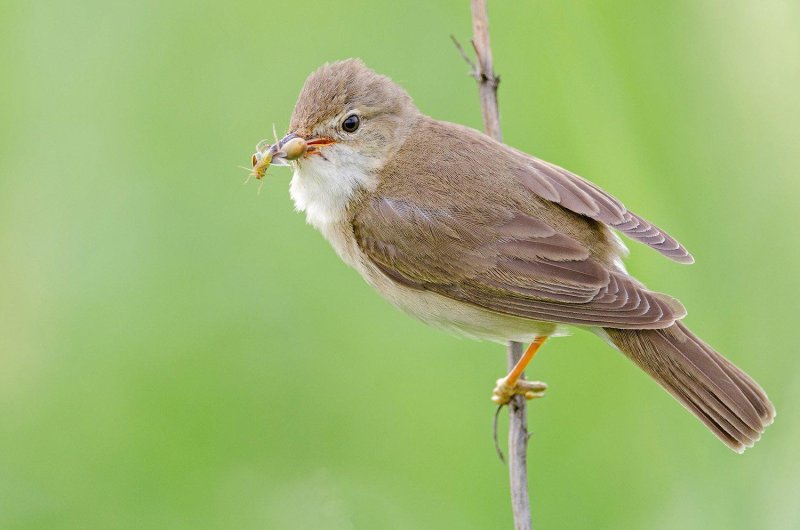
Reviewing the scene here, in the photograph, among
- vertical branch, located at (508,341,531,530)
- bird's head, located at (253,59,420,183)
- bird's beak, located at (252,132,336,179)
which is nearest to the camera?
vertical branch, located at (508,341,531,530)

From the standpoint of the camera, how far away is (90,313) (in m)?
3.58

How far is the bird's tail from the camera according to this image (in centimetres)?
312

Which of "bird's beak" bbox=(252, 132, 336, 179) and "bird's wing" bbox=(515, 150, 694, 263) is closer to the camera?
"bird's beak" bbox=(252, 132, 336, 179)

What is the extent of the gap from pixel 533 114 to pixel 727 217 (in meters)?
0.80

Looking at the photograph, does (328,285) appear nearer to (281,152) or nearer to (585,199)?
(281,152)

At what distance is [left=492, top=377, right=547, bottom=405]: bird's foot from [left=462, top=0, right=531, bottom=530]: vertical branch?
4 centimetres

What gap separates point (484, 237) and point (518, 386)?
1.81 feet

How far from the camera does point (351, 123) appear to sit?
3.59 meters

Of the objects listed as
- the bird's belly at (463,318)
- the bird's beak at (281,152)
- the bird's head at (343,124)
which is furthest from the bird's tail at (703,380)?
the bird's beak at (281,152)

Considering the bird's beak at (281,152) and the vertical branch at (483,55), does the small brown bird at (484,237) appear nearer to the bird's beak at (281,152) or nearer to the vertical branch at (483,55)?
the bird's beak at (281,152)

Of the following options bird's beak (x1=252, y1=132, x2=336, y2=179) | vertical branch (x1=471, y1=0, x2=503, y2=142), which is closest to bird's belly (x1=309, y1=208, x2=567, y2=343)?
bird's beak (x1=252, y1=132, x2=336, y2=179)

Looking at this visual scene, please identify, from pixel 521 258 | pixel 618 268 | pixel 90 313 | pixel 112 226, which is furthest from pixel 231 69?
pixel 618 268

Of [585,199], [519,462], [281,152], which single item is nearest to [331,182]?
[281,152]

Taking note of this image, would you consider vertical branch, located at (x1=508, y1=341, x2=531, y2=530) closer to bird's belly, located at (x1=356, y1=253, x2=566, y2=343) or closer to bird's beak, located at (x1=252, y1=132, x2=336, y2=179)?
bird's belly, located at (x1=356, y1=253, x2=566, y2=343)
